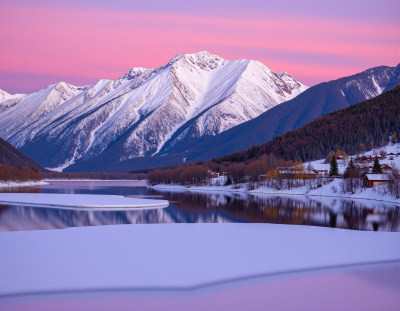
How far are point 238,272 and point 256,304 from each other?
429cm

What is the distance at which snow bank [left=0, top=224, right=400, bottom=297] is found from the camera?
71.6 feet

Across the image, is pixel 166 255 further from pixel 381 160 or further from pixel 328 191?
Result: pixel 381 160

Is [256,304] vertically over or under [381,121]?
under

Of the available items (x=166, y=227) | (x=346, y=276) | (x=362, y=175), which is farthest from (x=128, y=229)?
(x=362, y=175)

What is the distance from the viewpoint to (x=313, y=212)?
61.4m

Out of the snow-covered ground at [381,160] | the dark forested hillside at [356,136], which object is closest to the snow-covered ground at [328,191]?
the snow-covered ground at [381,160]

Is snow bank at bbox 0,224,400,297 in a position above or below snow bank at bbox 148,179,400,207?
below

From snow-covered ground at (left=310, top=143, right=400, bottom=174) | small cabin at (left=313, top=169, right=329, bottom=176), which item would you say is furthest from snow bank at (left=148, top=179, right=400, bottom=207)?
snow-covered ground at (left=310, top=143, right=400, bottom=174)

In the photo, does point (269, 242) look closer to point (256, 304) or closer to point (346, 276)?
point (346, 276)

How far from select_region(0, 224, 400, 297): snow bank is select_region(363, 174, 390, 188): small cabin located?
2435 inches

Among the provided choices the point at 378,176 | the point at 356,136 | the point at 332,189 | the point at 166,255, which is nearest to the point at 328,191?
the point at 332,189

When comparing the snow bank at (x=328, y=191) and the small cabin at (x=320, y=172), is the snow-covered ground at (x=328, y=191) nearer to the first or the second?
the snow bank at (x=328, y=191)

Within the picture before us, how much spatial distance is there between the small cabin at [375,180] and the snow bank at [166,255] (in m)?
61.8

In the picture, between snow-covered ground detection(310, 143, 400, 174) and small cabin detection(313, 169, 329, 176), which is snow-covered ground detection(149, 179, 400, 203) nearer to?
small cabin detection(313, 169, 329, 176)
